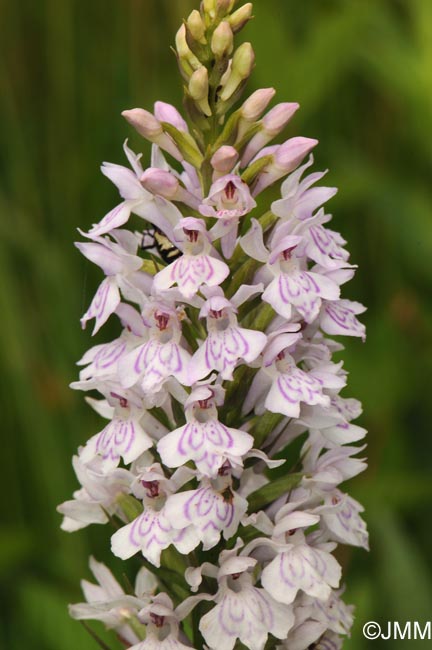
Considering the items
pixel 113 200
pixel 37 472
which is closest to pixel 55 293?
pixel 113 200

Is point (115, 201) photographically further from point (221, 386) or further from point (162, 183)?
point (221, 386)

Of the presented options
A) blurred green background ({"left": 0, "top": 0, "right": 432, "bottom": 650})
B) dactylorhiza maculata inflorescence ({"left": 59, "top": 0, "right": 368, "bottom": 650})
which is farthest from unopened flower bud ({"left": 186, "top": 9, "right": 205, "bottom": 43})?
blurred green background ({"left": 0, "top": 0, "right": 432, "bottom": 650})

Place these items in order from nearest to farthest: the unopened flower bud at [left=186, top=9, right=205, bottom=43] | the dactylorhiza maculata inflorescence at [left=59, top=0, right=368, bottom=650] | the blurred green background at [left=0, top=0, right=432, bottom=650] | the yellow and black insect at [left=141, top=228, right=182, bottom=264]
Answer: the dactylorhiza maculata inflorescence at [left=59, top=0, right=368, bottom=650]
the unopened flower bud at [left=186, top=9, right=205, bottom=43]
the yellow and black insect at [left=141, top=228, right=182, bottom=264]
the blurred green background at [left=0, top=0, right=432, bottom=650]

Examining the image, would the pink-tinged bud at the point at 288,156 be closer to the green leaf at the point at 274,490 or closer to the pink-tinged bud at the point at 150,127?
the pink-tinged bud at the point at 150,127

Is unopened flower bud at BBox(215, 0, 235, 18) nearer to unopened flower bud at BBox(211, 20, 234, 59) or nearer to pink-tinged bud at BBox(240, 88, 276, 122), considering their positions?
unopened flower bud at BBox(211, 20, 234, 59)

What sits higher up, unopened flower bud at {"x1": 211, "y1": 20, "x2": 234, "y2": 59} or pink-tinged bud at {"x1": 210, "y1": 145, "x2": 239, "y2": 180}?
unopened flower bud at {"x1": 211, "y1": 20, "x2": 234, "y2": 59}

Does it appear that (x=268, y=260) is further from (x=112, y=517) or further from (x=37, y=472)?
(x=37, y=472)

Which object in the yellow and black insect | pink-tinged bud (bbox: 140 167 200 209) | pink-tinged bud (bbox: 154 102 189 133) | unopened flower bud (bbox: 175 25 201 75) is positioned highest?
unopened flower bud (bbox: 175 25 201 75)
